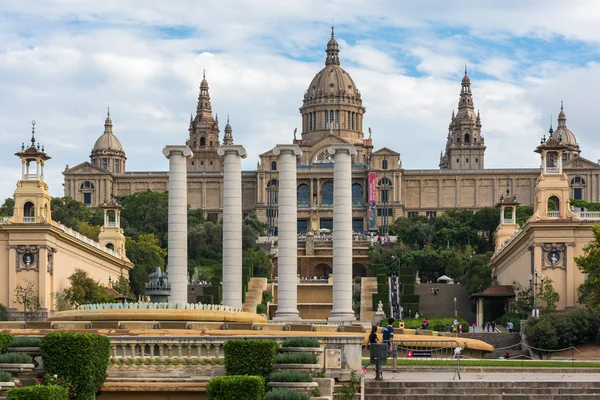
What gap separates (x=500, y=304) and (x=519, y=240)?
7.85 m

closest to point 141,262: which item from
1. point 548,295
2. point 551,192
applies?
point 551,192

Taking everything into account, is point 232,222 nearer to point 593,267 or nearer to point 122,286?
point 593,267

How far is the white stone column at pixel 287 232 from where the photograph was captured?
229ft

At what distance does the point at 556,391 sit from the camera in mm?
36875

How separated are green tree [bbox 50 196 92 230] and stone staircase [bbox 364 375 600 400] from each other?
4277 inches

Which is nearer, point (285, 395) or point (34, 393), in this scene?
point (34, 393)

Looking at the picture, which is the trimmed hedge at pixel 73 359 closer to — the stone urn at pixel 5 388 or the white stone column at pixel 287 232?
the stone urn at pixel 5 388

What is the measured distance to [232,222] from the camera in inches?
2783

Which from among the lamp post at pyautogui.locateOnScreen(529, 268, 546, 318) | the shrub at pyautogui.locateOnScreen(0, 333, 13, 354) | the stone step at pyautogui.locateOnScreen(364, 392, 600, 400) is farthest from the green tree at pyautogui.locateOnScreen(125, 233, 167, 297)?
the shrub at pyautogui.locateOnScreen(0, 333, 13, 354)

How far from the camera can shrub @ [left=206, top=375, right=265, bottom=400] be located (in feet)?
103

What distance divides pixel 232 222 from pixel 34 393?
40588 millimetres

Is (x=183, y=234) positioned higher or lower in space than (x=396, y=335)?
higher

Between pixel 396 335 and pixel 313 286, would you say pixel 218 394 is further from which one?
pixel 313 286

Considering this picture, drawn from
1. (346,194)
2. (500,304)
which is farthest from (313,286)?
(346,194)
